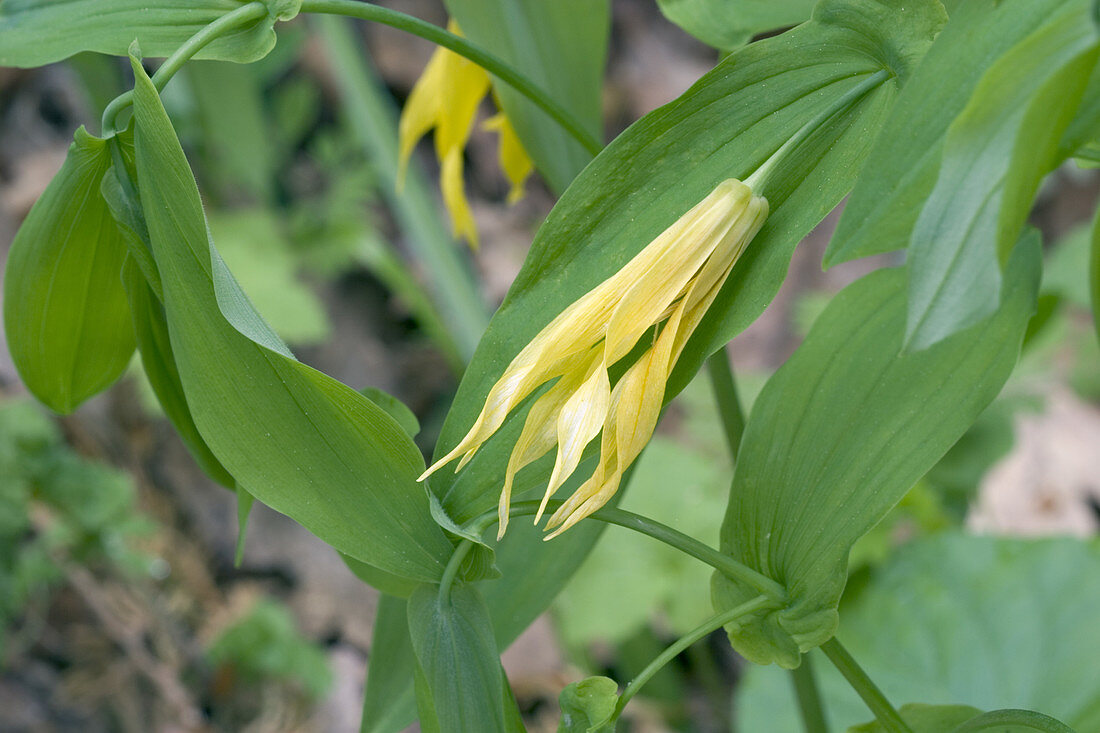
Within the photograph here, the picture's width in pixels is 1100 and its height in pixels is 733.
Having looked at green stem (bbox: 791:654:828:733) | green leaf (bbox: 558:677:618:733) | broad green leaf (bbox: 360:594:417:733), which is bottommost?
green stem (bbox: 791:654:828:733)

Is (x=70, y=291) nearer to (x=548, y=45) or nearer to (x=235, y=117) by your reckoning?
(x=548, y=45)

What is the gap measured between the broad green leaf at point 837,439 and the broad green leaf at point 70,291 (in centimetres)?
29

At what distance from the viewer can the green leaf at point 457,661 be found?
352 millimetres

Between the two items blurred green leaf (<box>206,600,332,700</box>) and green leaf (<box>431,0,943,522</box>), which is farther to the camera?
blurred green leaf (<box>206,600,332,700</box>)

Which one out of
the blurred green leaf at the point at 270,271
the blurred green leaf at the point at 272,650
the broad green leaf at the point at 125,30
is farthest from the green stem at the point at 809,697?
the blurred green leaf at the point at 270,271

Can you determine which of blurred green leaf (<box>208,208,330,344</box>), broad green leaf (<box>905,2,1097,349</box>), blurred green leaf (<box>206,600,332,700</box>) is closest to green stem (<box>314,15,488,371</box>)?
blurred green leaf (<box>208,208,330,344</box>)

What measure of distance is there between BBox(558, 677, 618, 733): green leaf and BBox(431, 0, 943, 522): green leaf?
8cm

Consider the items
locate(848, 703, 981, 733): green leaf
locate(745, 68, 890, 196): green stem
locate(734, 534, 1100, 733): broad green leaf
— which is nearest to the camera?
locate(745, 68, 890, 196): green stem

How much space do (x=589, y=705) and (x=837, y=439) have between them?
0.15 metres

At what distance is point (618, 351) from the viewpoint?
341 mm

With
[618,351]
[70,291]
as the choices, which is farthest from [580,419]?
[70,291]

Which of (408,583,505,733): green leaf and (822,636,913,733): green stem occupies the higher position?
(408,583,505,733): green leaf

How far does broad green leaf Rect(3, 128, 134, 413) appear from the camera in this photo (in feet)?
1.23

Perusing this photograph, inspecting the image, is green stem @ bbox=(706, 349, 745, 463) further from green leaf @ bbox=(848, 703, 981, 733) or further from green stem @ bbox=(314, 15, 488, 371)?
green stem @ bbox=(314, 15, 488, 371)
